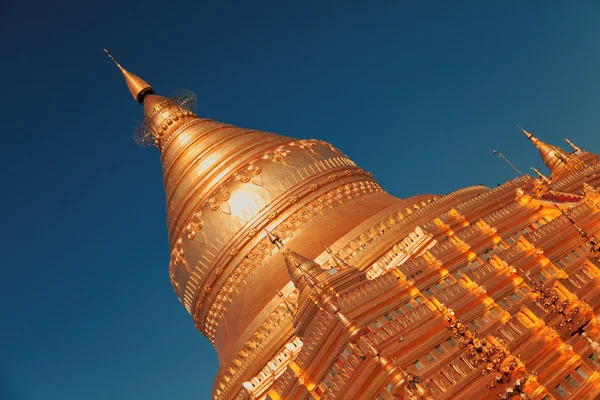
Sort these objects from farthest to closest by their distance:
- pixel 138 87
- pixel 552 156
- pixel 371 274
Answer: pixel 138 87 < pixel 552 156 < pixel 371 274

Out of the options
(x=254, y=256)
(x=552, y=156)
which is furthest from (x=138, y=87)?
(x=552, y=156)

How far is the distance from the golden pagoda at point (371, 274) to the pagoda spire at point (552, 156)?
7 centimetres

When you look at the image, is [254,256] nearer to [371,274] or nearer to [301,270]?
[371,274]

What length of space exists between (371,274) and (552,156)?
12.3 metres

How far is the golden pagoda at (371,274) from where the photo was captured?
46.1 feet

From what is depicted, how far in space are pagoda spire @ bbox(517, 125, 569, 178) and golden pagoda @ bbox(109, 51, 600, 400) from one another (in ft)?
0.22

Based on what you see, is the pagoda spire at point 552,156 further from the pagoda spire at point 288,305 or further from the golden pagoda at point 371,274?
the pagoda spire at point 288,305

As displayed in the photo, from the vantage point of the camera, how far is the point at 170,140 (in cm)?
2870

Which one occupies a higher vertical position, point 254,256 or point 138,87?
point 138,87

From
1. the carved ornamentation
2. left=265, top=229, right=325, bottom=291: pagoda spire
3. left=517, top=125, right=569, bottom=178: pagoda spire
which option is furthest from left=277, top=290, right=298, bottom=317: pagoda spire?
left=517, top=125, right=569, bottom=178: pagoda spire

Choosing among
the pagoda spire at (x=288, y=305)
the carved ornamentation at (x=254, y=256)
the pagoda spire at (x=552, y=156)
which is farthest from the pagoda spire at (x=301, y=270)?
the pagoda spire at (x=552, y=156)

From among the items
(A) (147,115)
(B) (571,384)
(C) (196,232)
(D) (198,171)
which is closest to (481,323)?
(B) (571,384)

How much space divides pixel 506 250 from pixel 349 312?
5.73 meters

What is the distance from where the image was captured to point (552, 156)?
25.8 metres
